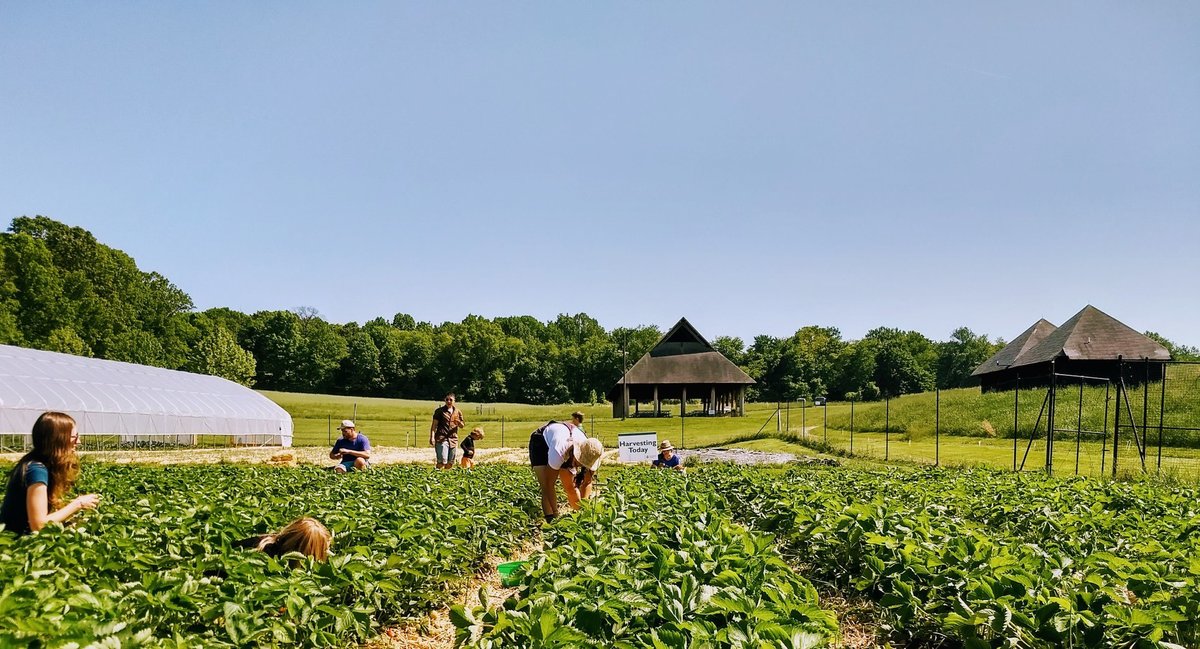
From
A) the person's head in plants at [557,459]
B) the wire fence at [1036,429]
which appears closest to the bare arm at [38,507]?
the person's head in plants at [557,459]

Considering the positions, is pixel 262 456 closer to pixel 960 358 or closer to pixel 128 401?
pixel 128 401

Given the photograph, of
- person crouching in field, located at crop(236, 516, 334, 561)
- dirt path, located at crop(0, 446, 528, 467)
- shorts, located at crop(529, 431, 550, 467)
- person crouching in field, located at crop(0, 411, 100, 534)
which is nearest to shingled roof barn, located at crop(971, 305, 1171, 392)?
dirt path, located at crop(0, 446, 528, 467)

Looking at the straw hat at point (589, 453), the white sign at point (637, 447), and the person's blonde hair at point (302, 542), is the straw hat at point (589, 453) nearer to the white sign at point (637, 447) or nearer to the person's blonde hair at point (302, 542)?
the person's blonde hair at point (302, 542)

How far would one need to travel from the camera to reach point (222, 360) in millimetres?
69562

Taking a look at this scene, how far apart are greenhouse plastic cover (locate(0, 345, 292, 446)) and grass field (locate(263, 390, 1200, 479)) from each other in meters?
3.01

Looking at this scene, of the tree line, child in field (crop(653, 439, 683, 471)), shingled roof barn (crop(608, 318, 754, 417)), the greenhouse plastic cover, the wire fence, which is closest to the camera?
child in field (crop(653, 439, 683, 471))

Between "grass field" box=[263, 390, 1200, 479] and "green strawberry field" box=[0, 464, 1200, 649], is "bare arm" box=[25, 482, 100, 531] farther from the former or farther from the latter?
"grass field" box=[263, 390, 1200, 479]

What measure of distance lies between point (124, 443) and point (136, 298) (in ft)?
181

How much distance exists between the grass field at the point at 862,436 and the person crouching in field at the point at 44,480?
55.9 ft

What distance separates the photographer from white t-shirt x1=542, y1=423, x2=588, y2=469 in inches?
359

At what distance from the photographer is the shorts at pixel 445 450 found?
16.4 meters

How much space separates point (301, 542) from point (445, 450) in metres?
12.0

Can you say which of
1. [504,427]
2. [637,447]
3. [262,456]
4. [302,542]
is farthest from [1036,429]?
[504,427]

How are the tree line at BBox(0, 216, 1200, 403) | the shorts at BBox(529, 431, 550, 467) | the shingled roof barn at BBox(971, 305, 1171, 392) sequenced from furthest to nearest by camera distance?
the tree line at BBox(0, 216, 1200, 403) → the shingled roof barn at BBox(971, 305, 1171, 392) → the shorts at BBox(529, 431, 550, 467)
